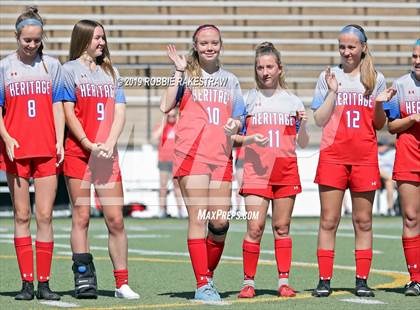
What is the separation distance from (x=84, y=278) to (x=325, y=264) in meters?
1.50

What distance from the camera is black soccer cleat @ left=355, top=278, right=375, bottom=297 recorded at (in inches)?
275

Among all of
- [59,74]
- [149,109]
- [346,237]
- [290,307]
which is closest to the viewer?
[290,307]

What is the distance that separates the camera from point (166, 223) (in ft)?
49.7

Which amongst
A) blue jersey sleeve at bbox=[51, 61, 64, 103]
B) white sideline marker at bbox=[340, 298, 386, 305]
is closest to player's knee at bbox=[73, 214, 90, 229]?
blue jersey sleeve at bbox=[51, 61, 64, 103]

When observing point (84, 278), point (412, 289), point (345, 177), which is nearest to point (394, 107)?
point (345, 177)

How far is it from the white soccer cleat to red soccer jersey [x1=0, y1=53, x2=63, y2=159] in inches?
36.3

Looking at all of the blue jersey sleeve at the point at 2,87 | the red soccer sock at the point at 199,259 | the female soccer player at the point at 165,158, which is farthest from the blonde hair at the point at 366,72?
the female soccer player at the point at 165,158

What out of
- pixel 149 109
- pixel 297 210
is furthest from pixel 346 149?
pixel 149 109

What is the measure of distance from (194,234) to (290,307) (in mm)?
790

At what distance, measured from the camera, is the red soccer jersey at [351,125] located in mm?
7082

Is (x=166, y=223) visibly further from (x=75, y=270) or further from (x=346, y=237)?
(x=75, y=270)

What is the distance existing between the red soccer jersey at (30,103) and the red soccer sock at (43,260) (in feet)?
1.84

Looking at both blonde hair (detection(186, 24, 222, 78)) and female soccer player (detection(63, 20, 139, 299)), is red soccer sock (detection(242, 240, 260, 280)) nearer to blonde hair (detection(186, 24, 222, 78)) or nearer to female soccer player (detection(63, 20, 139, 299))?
female soccer player (detection(63, 20, 139, 299))

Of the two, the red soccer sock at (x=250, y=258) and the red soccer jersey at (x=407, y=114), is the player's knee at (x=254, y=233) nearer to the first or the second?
the red soccer sock at (x=250, y=258)
